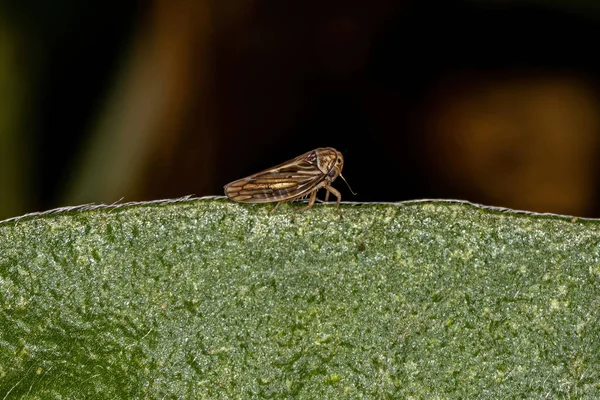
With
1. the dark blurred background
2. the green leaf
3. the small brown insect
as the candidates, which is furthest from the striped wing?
the dark blurred background

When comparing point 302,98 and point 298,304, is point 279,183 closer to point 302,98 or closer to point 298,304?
point 298,304

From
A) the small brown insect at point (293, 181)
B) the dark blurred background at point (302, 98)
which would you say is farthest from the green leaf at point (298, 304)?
the dark blurred background at point (302, 98)

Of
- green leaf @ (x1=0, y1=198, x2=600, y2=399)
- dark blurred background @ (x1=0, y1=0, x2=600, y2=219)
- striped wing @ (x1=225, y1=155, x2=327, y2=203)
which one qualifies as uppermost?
dark blurred background @ (x1=0, y1=0, x2=600, y2=219)

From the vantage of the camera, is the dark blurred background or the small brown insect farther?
the dark blurred background

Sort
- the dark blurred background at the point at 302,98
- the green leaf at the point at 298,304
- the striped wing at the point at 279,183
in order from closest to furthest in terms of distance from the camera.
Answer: the green leaf at the point at 298,304 < the striped wing at the point at 279,183 < the dark blurred background at the point at 302,98

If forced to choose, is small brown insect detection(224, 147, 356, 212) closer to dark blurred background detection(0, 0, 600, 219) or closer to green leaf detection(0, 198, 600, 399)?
green leaf detection(0, 198, 600, 399)

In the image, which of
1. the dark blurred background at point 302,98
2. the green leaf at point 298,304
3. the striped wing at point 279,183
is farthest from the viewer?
the dark blurred background at point 302,98

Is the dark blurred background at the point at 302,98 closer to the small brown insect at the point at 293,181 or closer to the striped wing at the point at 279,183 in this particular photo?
the small brown insect at the point at 293,181
